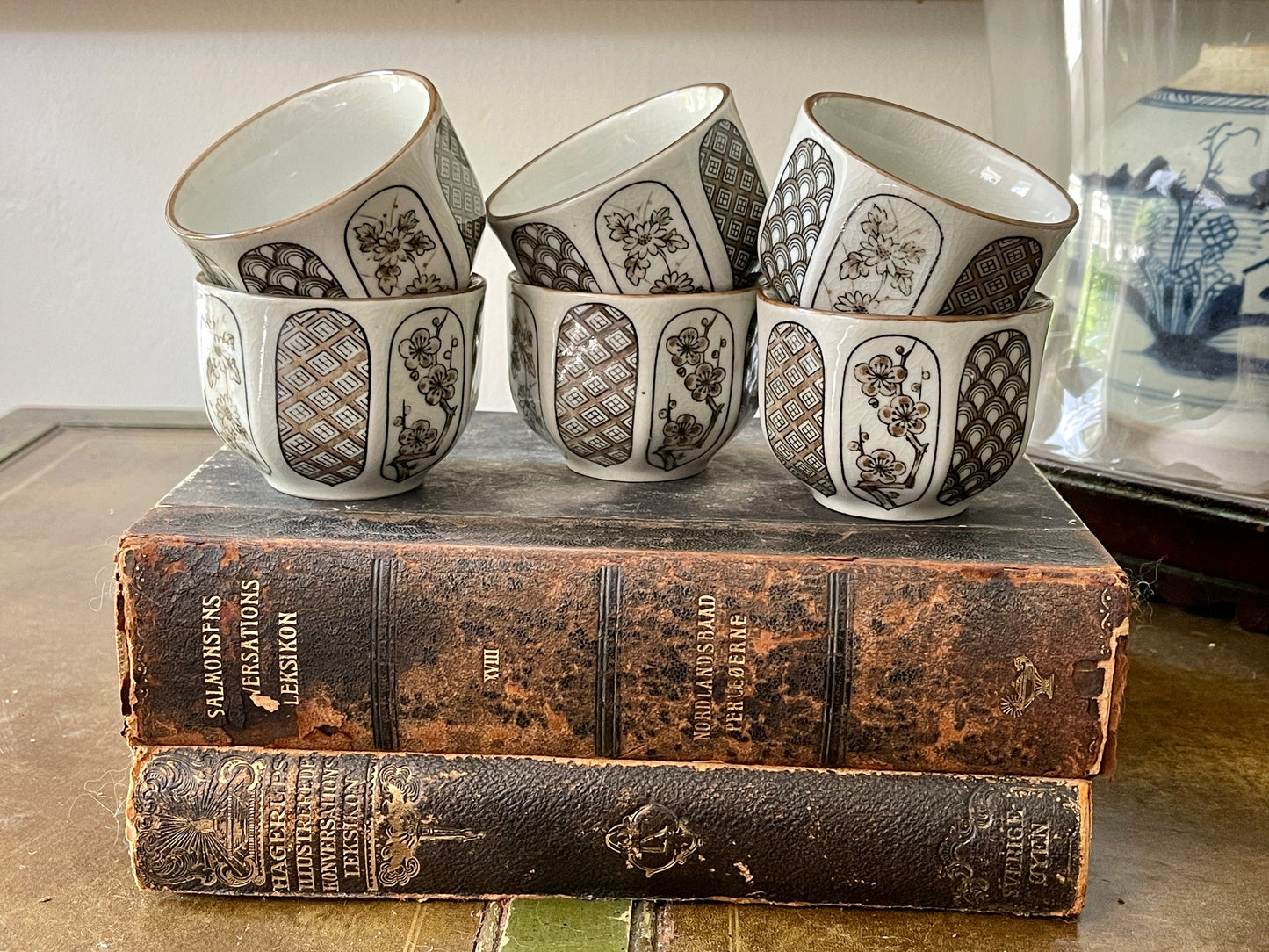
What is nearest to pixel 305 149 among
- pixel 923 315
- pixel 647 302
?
pixel 647 302

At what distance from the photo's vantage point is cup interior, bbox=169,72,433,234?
52 cm

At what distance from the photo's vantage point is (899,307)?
1.49ft

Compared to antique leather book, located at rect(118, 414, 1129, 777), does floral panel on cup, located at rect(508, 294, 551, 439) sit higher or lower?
higher

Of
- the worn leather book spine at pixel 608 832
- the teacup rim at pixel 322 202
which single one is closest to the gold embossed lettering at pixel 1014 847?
the worn leather book spine at pixel 608 832

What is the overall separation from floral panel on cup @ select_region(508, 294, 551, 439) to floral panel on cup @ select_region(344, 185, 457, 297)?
50 millimetres

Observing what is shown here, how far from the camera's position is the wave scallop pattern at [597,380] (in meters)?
0.51

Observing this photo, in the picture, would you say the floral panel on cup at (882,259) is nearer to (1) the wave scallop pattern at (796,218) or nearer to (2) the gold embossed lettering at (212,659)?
(1) the wave scallop pattern at (796,218)

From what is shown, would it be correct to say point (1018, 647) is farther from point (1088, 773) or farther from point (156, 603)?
point (156, 603)

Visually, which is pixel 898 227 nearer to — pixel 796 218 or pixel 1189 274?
pixel 796 218

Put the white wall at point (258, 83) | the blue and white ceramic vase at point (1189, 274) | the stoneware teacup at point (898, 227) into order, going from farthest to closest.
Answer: the white wall at point (258, 83)
the blue and white ceramic vase at point (1189, 274)
the stoneware teacup at point (898, 227)

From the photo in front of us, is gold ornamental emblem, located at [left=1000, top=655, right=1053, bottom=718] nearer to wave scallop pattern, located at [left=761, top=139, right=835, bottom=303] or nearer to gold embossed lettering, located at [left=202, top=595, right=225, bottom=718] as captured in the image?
wave scallop pattern, located at [left=761, top=139, right=835, bottom=303]

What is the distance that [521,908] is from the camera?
462 mm

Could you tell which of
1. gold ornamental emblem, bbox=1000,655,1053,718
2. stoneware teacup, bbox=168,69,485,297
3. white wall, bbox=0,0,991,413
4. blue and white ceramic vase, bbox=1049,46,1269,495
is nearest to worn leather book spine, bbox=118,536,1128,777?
gold ornamental emblem, bbox=1000,655,1053,718

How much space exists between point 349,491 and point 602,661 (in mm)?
131
